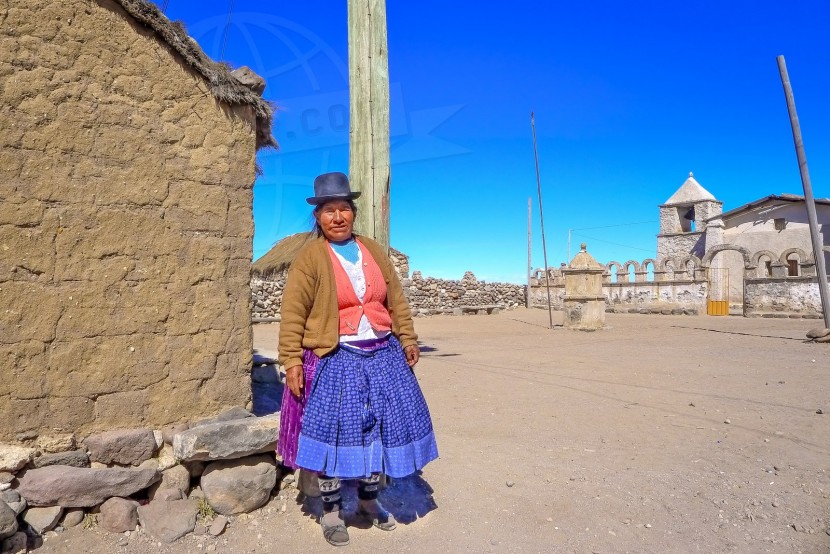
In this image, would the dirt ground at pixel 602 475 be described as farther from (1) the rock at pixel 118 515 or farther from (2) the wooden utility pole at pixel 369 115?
(2) the wooden utility pole at pixel 369 115

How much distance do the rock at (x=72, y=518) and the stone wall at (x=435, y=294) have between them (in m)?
16.5

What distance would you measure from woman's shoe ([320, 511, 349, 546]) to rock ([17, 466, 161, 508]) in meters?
0.97

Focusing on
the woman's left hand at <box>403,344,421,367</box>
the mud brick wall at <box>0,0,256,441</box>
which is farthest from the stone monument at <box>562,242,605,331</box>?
the mud brick wall at <box>0,0,256,441</box>

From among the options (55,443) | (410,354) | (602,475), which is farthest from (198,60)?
(602,475)

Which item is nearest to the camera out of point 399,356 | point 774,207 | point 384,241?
point 399,356

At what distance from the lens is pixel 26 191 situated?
2.72m

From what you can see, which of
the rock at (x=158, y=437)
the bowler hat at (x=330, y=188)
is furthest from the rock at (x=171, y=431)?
the bowler hat at (x=330, y=188)

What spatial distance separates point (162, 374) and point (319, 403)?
1056mm

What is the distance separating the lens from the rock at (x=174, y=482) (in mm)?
2889

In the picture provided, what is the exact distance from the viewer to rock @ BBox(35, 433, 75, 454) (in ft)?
8.90

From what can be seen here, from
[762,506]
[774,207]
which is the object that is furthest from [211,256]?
[774,207]

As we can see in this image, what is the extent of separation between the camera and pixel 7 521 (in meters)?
2.32

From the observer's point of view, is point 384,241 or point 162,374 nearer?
point 162,374

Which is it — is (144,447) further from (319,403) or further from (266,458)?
(319,403)
